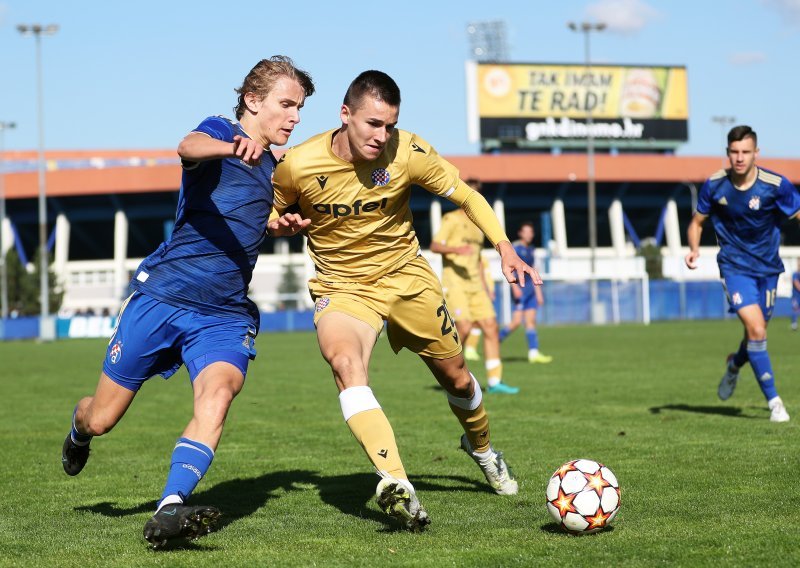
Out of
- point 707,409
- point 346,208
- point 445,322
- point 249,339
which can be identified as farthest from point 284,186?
point 707,409

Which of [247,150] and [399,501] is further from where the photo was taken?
[399,501]

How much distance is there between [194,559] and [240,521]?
100cm

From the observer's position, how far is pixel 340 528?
17.7 ft

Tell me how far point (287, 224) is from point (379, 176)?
68cm

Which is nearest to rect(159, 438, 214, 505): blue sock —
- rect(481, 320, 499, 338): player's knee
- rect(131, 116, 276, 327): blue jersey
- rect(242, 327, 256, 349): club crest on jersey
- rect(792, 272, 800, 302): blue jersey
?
rect(242, 327, 256, 349): club crest on jersey

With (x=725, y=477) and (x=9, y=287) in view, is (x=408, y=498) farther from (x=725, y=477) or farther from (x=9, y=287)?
(x=9, y=287)

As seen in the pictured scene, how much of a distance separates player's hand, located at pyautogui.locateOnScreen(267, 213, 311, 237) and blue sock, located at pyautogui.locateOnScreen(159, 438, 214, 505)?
1.20 metres

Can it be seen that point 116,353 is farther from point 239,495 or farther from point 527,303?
point 527,303

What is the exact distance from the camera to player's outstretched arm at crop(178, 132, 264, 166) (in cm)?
460

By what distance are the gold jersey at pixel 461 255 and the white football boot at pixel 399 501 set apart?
A: 9.02 metres

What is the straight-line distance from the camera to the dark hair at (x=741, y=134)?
929 cm

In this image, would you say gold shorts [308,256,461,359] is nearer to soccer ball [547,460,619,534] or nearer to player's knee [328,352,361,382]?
player's knee [328,352,361,382]

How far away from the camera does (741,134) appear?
929 centimetres

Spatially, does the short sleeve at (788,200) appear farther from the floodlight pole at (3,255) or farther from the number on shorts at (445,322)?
the floodlight pole at (3,255)
